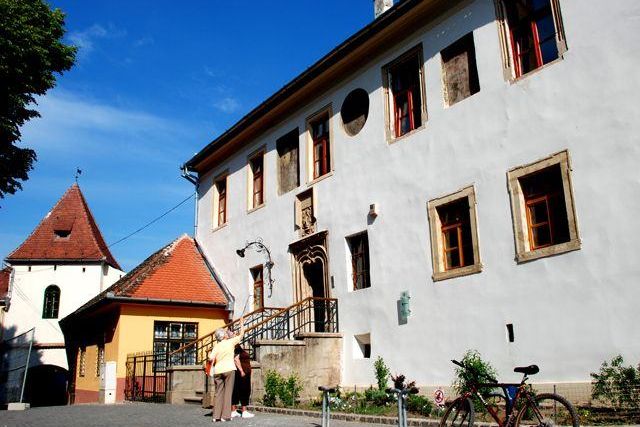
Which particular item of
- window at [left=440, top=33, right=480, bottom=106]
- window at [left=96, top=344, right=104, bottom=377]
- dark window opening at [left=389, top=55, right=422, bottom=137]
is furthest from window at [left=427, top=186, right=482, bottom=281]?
window at [left=96, top=344, right=104, bottom=377]

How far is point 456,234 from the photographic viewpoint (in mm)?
12969

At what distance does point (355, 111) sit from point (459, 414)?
34.1 ft

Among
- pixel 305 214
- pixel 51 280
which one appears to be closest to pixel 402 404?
pixel 305 214

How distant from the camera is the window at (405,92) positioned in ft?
47.3

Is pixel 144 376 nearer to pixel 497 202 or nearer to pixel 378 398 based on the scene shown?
pixel 378 398

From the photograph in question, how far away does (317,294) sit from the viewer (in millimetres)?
17344

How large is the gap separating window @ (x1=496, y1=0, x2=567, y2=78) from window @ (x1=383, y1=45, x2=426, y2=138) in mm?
2329

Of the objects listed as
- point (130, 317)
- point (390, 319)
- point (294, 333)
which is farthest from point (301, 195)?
point (130, 317)

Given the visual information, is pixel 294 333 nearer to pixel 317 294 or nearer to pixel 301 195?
pixel 317 294

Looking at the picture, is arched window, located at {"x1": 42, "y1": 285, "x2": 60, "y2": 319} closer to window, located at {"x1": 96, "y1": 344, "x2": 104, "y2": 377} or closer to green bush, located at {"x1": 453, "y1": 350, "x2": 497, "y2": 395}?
window, located at {"x1": 96, "y1": 344, "x2": 104, "y2": 377}

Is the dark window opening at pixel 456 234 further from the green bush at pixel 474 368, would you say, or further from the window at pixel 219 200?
the window at pixel 219 200

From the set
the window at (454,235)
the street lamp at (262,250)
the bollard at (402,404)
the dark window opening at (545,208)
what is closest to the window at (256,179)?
the street lamp at (262,250)

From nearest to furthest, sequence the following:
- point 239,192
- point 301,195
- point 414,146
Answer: point 414,146 → point 301,195 → point 239,192

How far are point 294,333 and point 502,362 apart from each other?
637 cm
